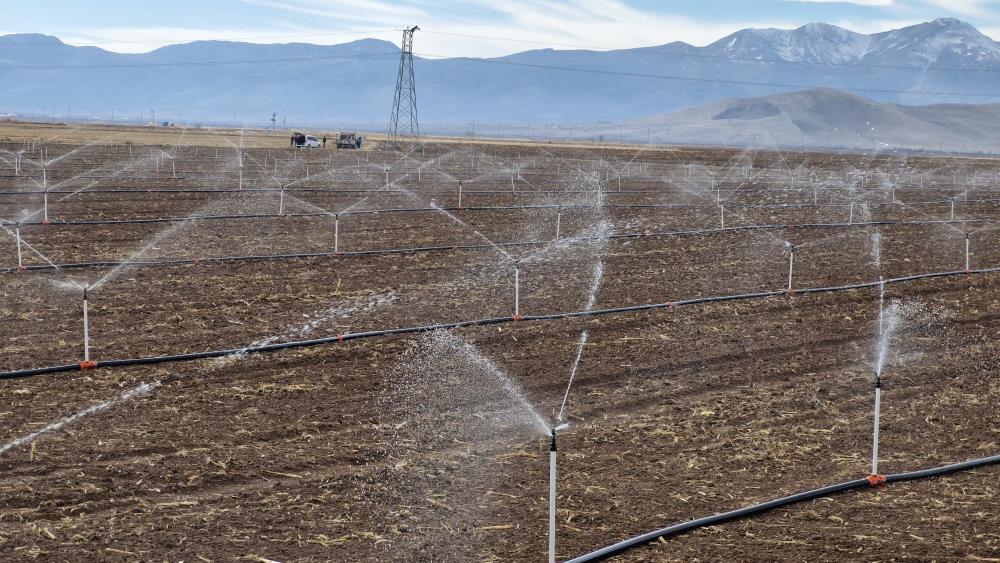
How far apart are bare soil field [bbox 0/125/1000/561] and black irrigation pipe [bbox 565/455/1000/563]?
0.28 feet

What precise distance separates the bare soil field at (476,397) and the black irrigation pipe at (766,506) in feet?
0.28

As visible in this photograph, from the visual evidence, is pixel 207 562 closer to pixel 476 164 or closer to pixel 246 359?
pixel 246 359

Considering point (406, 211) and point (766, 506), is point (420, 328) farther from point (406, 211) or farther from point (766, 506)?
point (406, 211)

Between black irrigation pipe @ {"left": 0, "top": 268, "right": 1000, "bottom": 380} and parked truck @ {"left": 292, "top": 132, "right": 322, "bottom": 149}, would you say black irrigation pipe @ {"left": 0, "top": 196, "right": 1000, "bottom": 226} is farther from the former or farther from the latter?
parked truck @ {"left": 292, "top": 132, "right": 322, "bottom": 149}

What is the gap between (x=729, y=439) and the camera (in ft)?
34.4

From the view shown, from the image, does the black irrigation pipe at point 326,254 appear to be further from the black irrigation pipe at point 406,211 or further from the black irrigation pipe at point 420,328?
the black irrigation pipe at point 420,328

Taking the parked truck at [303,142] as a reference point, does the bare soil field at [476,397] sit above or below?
below

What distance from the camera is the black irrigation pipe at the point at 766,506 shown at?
789cm

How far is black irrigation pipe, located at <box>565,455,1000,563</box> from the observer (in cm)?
789

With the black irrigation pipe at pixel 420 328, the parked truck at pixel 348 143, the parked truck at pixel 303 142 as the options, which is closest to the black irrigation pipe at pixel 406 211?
the black irrigation pipe at pixel 420 328

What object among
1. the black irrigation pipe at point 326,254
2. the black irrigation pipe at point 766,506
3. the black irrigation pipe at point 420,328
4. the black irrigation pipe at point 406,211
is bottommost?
the black irrigation pipe at point 766,506

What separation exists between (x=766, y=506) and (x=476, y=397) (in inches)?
157

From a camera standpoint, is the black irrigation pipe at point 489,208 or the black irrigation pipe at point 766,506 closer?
the black irrigation pipe at point 766,506

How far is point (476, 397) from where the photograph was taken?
11.8 meters
